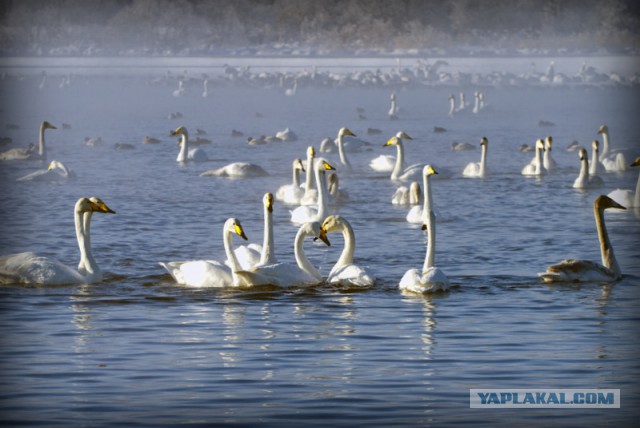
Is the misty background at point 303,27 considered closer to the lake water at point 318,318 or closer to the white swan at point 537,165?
the white swan at point 537,165

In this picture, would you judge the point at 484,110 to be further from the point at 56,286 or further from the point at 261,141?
the point at 56,286

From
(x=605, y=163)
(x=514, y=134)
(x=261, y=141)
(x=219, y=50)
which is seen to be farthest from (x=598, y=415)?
(x=219, y=50)

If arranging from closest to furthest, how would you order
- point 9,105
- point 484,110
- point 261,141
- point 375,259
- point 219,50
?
point 375,259
point 261,141
point 484,110
point 9,105
point 219,50

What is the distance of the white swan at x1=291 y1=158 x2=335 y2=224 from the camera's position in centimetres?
1823

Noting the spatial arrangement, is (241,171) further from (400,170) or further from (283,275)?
(283,275)

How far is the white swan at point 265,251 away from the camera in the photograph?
14.3 meters

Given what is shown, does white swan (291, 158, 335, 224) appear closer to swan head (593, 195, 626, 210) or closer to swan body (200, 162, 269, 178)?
swan head (593, 195, 626, 210)

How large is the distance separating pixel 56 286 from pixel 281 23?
71.4 metres

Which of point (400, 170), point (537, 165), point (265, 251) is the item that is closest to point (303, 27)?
point (537, 165)

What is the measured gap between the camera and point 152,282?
14.1 m

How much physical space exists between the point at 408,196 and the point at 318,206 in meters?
2.54

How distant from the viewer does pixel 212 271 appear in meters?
13.6

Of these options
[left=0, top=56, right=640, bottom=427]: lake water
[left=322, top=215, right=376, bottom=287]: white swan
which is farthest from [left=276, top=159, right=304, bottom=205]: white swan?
[left=322, top=215, right=376, bottom=287]: white swan

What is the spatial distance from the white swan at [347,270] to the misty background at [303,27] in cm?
6210
